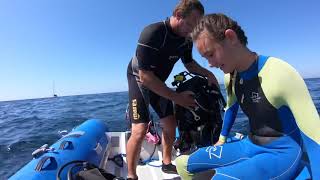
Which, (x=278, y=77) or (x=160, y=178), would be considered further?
(x=160, y=178)

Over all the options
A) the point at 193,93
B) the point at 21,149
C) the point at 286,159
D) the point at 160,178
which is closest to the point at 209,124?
the point at 193,93

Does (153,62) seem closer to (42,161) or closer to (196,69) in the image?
(196,69)

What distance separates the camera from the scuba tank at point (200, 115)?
10.9 ft

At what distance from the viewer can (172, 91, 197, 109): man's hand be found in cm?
312

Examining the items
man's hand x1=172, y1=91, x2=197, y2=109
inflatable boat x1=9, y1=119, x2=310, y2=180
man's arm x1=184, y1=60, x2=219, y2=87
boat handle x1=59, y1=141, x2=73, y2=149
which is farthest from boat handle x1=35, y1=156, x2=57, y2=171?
man's arm x1=184, y1=60, x2=219, y2=87

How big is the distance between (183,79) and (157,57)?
539 millimetres

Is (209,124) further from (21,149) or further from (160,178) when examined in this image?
(21,149)

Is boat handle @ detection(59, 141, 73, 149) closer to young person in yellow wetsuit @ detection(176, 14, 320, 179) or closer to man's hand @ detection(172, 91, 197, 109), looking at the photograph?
man's hand @ detection(172, 91, 197, 109)

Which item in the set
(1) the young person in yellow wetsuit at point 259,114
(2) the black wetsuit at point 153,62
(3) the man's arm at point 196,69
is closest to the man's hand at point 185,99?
(2) the black wetsuit at point 153,62

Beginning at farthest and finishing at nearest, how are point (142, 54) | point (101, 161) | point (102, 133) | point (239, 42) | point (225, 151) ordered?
point (102, 133), point (101, 161), point (142, 54), point (225, 151), point (239, 42)

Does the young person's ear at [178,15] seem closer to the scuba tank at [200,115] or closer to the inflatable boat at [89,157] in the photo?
the scuba tank at [200,115]

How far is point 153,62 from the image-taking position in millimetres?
3084

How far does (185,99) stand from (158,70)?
0.42 m

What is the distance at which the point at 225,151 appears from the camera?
2068mm
